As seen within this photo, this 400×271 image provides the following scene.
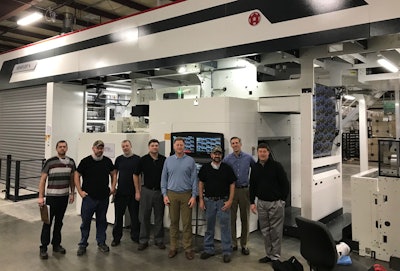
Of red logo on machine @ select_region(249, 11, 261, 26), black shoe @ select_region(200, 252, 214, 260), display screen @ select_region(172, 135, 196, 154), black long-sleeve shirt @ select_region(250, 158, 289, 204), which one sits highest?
red logo on machine @ select_region(249, 11, 261, 26)

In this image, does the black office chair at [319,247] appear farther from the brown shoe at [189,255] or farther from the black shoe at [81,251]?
the black shoe at [81,251]

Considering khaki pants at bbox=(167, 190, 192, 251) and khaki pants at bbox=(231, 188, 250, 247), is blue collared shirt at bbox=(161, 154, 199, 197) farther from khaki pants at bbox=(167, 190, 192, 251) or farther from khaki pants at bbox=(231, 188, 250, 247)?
khaki pants at bbox=(231, 188, 250, 247)

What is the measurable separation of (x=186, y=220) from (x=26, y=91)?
6243 mm

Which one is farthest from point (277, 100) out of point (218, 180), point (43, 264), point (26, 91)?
point (26, 91)

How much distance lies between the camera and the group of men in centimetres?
374

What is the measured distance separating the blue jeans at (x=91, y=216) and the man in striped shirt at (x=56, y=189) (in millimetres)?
219

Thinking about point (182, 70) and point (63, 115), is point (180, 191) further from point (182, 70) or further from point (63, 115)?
point (63, 115)

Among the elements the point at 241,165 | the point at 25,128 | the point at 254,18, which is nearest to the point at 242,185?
the point at 241,165

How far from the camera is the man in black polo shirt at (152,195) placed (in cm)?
429

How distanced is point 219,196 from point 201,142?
39.0 inches

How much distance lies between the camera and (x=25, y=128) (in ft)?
26.5

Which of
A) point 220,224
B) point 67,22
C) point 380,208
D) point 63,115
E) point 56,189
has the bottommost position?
point 220,224

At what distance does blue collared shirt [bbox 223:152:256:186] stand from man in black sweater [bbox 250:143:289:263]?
1.01 ft

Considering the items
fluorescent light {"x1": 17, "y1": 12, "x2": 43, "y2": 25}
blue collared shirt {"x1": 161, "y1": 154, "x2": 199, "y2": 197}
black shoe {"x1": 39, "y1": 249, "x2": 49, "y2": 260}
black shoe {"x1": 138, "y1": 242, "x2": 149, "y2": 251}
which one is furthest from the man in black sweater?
fluorescent light {"x1": 17, "y1": 12, "x2": 43, "y2": 25}
